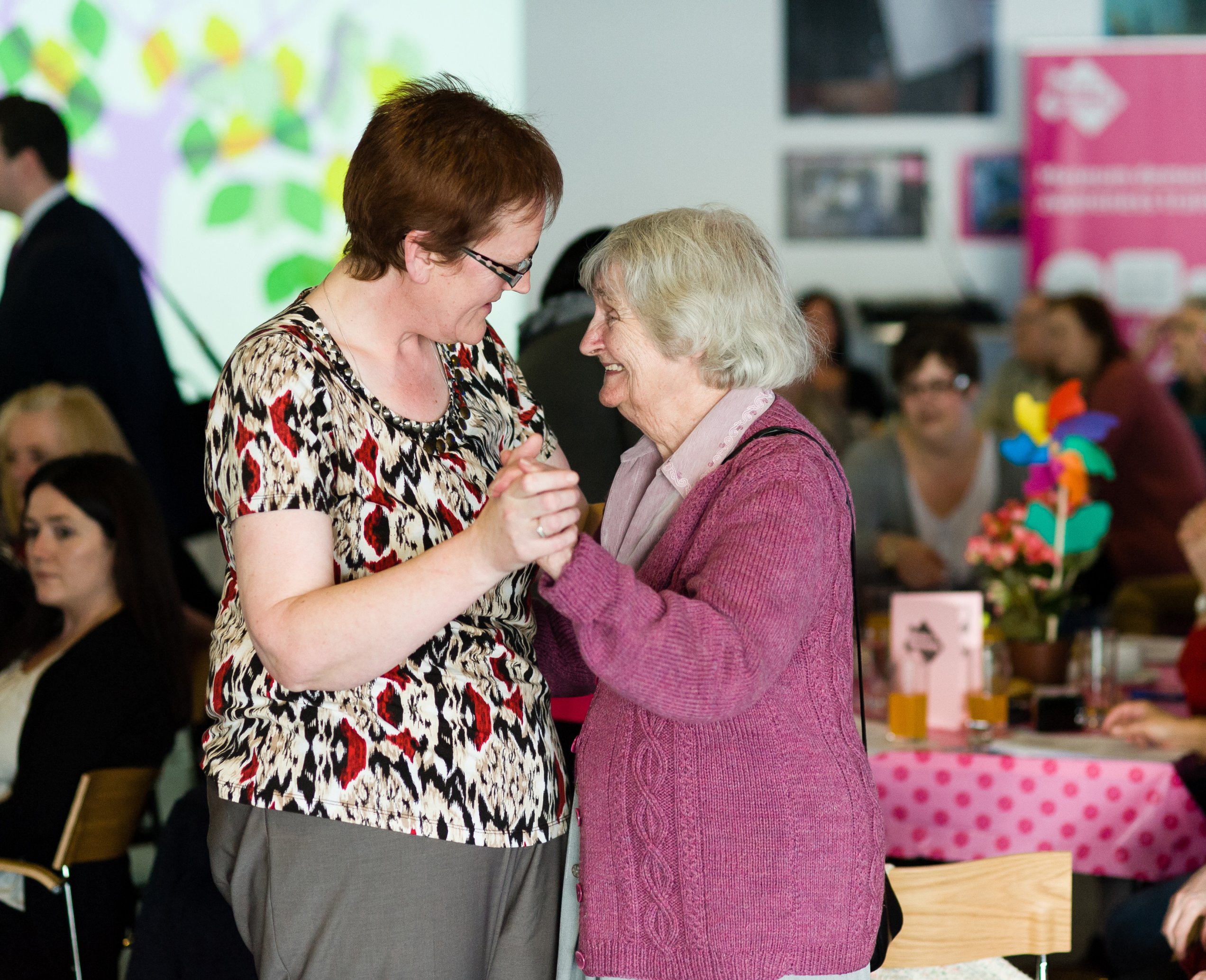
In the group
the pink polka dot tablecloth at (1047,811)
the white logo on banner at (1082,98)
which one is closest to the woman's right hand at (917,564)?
the pink polka dot tablecloth at (1047,811)

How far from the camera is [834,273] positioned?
5789mm

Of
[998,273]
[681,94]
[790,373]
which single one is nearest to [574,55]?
[681,94]

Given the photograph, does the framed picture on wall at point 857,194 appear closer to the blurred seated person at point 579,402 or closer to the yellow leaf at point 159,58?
the yellow leaf at point 159,58

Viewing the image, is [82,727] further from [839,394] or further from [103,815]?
[839,394]

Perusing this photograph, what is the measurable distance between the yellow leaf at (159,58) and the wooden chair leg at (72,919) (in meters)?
3.17

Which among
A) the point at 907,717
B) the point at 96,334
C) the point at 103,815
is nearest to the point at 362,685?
the point at 103,815

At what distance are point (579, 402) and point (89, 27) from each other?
3161mm

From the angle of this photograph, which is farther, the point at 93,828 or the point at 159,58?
the point at 159,58

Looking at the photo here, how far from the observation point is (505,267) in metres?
1.49

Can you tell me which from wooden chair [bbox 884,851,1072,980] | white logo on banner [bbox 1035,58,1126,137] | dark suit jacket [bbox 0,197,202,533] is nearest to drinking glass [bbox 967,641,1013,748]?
wooden chair [bbox 884,851,1072,980]

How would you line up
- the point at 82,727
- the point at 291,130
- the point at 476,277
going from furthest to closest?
the point at 291,130 < the point at 82,727 < the point at 476,277

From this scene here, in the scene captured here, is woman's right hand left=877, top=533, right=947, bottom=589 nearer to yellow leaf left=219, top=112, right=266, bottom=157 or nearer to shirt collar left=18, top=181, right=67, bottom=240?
yellow leaf left=219, top=112, right=266, bottom=157

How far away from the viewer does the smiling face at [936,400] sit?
154 inches

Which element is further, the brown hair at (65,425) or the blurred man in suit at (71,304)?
the blurred man in suit at (71,304)
